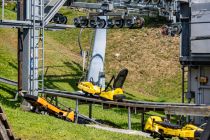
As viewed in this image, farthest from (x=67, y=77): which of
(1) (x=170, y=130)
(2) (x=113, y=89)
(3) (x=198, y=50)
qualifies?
(1) (x=170, y=130)

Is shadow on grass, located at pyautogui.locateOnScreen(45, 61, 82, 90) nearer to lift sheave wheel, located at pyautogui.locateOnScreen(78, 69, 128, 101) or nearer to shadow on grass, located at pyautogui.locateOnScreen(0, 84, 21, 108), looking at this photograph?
shadow on grass, located at pyautogui.locateOnScreen(0, 84, 21, 108)

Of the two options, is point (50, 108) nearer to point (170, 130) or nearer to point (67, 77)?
point (170, 130)

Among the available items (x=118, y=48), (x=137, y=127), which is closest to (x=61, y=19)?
(x=137, y=127)

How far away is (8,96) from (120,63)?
13912 millimetres

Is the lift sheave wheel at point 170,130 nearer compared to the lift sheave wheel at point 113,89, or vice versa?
the lift sheave wheel at point 170,130

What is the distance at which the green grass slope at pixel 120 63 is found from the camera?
22.0 meters

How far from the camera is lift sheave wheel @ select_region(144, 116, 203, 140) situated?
14.3 m

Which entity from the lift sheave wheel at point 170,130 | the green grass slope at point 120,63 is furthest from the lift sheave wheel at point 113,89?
the lift sheave wheel at point 170,130

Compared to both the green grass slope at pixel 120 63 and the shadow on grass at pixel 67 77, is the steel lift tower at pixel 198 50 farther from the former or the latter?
the shadow on grass at pixel 67 77

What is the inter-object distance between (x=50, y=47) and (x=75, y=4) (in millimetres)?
10058

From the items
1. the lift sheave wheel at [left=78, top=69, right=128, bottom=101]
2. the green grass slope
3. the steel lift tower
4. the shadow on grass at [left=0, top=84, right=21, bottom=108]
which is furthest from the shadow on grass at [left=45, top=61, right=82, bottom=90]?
the steel lift tower

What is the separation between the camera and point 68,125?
46.3 feet

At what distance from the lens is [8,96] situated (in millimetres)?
19969

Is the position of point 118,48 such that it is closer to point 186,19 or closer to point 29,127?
point 186,19
